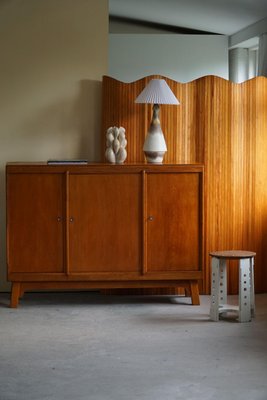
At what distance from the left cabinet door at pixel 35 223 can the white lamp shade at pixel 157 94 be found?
2.77ft

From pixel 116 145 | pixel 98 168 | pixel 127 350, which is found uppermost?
pixel 116 145

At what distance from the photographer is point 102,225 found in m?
6.03

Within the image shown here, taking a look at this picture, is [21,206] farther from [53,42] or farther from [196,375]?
[196,375]

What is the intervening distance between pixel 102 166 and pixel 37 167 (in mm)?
466

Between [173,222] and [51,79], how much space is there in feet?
4.99

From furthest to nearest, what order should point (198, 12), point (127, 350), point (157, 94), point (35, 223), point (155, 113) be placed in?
1. point (198, 12)
2. point (155, 113)
3. point (157, 94)
4. point (35, 223)
5. point (127, 350)

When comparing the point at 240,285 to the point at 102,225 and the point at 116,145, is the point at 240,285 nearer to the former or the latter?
the point at 102,225

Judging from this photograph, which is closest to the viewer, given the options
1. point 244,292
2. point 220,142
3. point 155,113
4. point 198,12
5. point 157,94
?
point 244,292

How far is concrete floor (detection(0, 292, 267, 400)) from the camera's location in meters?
4.10

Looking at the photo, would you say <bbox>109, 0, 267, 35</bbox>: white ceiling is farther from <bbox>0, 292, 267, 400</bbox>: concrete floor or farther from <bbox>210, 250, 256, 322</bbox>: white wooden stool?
<bbox>0, 292, 267, 400</bbox>: concrete floor

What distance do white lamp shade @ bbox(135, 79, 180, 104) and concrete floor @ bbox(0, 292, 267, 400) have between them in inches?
59.2

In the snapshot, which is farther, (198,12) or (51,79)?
(198,12)

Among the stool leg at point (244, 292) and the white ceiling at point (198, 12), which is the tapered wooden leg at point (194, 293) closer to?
the stool leg at point (244, 292)

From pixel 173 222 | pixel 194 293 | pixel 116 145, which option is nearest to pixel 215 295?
pixel 194 293
